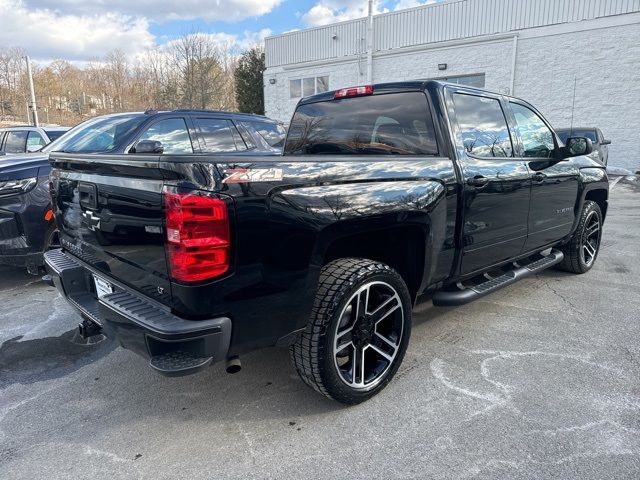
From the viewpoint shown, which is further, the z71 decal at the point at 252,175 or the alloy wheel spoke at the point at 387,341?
the alloy wheel spoke at the point at 387,341

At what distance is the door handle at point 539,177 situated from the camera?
4012 millimetres

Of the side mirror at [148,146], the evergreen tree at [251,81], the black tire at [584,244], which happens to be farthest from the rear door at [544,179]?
Result: the evergreen tree at [251,81]

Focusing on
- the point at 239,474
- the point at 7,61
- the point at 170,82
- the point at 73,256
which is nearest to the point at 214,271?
the point at 239,474

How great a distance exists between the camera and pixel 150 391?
3016 mm

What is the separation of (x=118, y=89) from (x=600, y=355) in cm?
5451

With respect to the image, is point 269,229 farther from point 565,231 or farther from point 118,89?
point 118,89

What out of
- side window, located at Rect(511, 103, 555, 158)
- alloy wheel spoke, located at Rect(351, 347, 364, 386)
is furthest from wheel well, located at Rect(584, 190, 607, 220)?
alloy wheel spoke, located at Rect(351, 347, 364, 386)

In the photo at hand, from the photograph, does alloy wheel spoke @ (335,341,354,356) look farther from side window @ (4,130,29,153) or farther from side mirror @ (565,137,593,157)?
side window @ (4,130,29,153)

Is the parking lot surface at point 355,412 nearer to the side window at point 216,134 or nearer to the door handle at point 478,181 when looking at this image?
the door handle at point 478,181

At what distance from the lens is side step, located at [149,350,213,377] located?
212 cm

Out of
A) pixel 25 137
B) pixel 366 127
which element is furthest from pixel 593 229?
pixel 25 137

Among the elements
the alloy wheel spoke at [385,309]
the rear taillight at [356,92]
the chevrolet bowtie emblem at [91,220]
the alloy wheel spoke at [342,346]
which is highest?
the rear taillight at [356,92]

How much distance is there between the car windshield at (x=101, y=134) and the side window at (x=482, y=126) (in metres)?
3.97

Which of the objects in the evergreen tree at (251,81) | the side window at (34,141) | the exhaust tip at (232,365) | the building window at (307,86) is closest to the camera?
the exhaust tip at (232,365)
